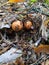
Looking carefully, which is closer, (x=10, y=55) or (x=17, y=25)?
(x=10, y=55)

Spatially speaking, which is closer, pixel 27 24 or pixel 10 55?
pixel 10 55

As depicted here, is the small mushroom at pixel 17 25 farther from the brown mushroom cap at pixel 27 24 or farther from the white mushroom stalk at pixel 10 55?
the white mushroom stalk at pixel 10 55

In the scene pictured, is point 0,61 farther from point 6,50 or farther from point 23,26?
point 23,26

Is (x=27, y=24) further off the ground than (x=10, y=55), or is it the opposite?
(x=27, y=24)

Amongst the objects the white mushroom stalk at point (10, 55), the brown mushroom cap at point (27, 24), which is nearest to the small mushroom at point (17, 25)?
the brown mushroom cap at point (27, 24)

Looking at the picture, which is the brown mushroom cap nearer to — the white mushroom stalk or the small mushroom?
the small mushroom

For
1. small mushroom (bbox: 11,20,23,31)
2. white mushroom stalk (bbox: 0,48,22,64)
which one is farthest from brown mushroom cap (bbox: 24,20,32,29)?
white mushroom stalk (bbox: 0,48,22,64)

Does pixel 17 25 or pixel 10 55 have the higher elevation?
A: pixel 17 25

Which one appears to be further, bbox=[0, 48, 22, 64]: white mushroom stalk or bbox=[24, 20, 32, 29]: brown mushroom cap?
bbox=[24, 20, 32, 29]: brown mushroom cap

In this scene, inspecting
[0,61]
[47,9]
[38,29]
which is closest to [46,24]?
[38,29]

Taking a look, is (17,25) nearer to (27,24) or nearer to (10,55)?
(27,24)

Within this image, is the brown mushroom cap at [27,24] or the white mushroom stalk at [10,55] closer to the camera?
the white mushroom stalk at [10,55]

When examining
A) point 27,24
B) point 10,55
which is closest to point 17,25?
point 27,24
